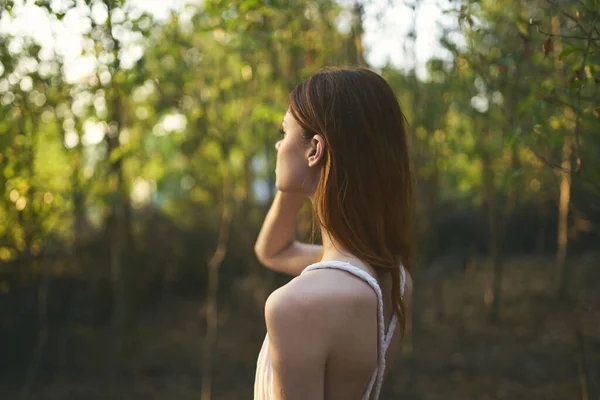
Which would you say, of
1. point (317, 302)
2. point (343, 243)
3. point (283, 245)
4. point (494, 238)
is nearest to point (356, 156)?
point (343, 243)

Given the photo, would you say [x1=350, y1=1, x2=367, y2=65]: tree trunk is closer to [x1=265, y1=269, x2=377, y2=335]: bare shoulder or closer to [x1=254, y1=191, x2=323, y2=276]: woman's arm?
[x1=254, y1=191, x2=323, y2=276]: woman's arm

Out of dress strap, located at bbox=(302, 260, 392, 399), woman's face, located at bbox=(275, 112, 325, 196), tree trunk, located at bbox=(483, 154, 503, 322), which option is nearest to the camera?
dress strap, located at bbox=(302, 260, 392, 399)

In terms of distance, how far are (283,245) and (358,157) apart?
80 centimetres

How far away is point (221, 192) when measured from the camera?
10477 mm

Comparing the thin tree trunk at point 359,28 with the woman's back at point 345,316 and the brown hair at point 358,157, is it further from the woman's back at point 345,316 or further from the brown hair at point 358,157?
the woman's back at point 345,316

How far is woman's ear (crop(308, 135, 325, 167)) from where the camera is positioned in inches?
68.6

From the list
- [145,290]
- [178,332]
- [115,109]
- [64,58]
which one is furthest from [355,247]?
[145,290]

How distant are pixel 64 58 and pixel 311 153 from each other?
383 cm

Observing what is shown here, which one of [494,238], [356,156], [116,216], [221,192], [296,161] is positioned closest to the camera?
[356,156]

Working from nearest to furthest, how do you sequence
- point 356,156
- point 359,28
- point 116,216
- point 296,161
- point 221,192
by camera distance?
point 356,156 → point 296,161 → point 359,28 → point 116,216 → point 221,192

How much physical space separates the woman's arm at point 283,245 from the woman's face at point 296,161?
46 centimetres

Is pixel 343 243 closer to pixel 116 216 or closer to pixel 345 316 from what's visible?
pixel 345 316

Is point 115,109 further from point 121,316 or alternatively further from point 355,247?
point 355,247

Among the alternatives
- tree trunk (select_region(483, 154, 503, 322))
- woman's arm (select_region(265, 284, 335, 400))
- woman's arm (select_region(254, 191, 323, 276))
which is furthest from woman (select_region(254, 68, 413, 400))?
tree trunk (select_region(483, 154, 503, 322))
